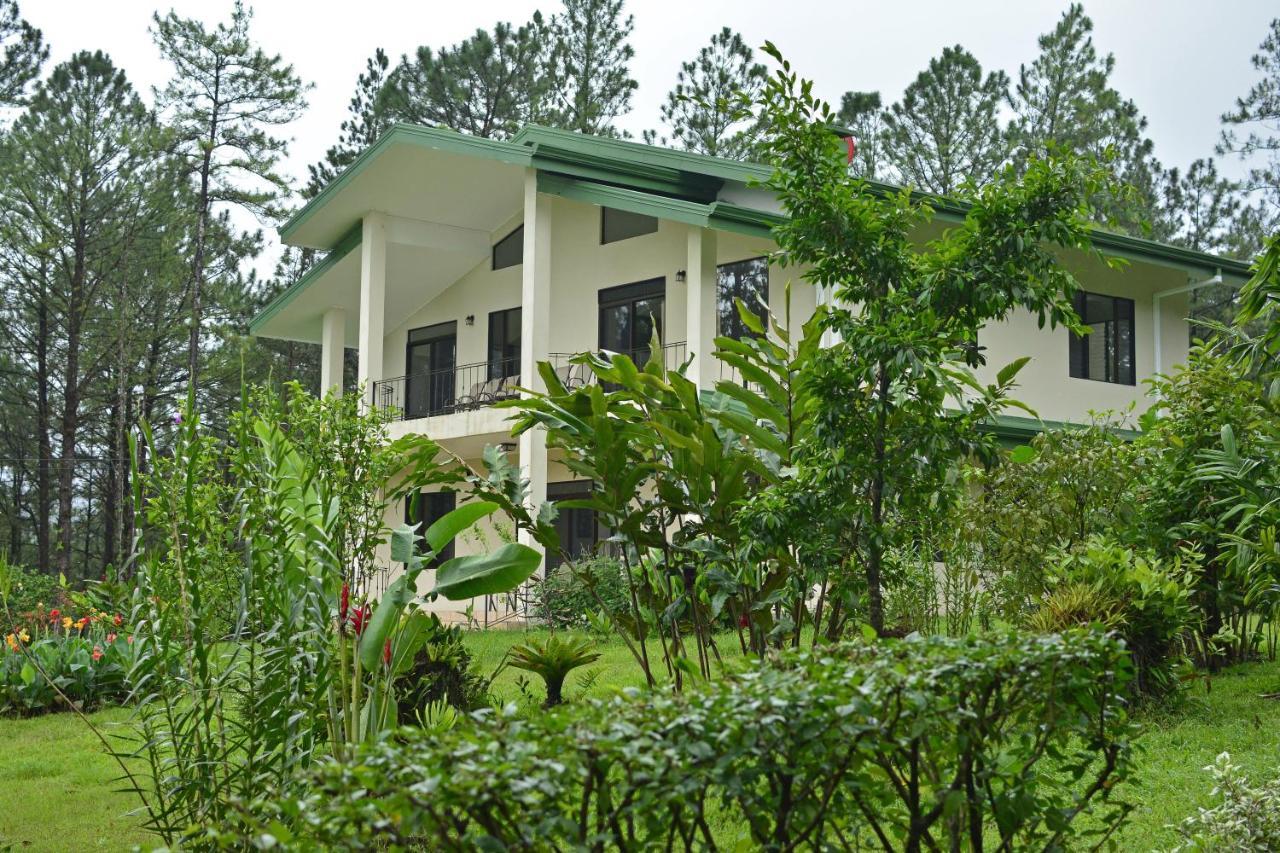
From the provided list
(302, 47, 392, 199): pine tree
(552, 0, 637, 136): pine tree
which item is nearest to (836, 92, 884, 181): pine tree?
(552, 0, 637, 136): pine tree

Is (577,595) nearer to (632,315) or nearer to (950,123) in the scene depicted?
(632,315)

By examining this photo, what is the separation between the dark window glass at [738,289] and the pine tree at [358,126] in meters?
17.6

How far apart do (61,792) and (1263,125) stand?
33420 mm

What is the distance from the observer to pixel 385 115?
3375 cm

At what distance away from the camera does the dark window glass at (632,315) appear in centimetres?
1931

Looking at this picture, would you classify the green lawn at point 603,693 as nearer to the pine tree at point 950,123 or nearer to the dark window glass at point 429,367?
the dark window glass at point 429,367

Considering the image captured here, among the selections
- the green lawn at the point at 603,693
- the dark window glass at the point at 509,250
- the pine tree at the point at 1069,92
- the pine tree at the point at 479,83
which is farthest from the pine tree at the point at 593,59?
the green lawn at the point at 603,693

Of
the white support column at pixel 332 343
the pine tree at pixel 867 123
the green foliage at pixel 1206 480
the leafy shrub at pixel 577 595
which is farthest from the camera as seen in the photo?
the pine tree at pixel 867 123

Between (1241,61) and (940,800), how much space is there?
115 feet

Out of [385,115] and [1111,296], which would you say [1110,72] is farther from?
[385,115]

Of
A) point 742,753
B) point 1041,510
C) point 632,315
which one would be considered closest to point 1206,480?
point 1041,510

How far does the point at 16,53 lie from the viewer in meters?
31.3

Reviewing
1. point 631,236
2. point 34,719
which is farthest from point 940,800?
point 631,236

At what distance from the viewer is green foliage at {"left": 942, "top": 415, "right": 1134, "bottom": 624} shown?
10.3 meters
